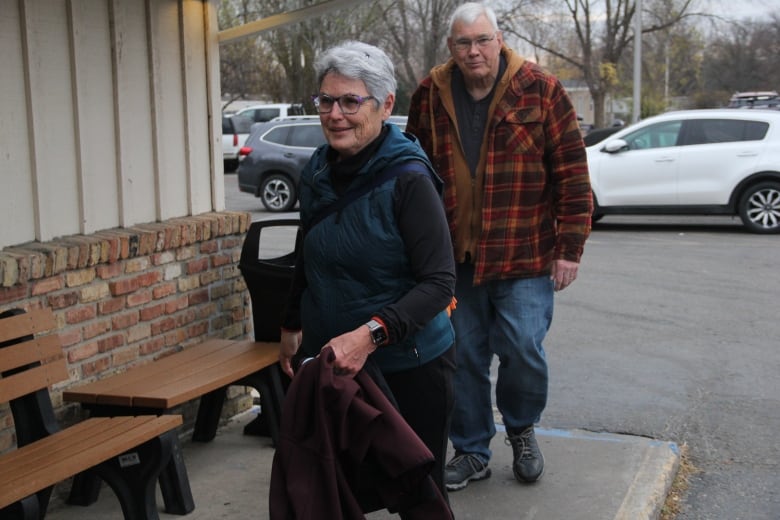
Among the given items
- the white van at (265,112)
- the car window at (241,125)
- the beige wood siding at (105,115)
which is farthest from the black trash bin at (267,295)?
the white van at (265,112)

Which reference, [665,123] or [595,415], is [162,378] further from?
[665,123]

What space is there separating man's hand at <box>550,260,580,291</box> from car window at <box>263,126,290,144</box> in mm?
14755

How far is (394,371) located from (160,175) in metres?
2.30

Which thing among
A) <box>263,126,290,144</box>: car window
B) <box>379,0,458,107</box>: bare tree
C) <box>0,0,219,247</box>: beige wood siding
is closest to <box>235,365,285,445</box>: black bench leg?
<box>0,0,219,247</box>: beige wood siding

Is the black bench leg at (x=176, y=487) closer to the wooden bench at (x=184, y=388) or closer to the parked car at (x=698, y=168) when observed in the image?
the wooden bench at (x=184, y=388)

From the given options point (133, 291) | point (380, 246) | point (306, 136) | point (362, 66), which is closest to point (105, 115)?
point (133, 291)

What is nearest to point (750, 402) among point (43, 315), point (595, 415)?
point (595, 415)

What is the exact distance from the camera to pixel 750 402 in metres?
6.23

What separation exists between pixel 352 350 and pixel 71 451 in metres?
1.25

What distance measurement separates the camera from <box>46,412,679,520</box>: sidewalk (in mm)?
4305

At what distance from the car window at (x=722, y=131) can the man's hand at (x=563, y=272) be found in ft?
34.8

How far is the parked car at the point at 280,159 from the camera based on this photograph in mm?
18500

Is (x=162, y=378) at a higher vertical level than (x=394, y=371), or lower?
lower

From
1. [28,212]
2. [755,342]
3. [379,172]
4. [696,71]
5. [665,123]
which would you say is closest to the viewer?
[379,172]
